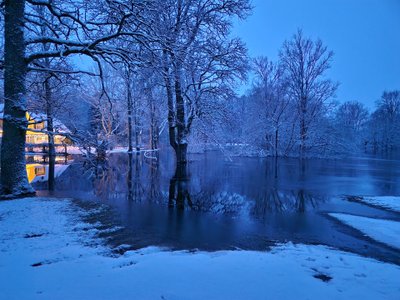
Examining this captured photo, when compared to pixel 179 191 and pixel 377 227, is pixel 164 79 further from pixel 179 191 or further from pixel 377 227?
pixel 377 227

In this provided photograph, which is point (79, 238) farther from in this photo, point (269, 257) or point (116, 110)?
point (116, 110)

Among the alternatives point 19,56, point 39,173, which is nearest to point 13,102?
point 19,56

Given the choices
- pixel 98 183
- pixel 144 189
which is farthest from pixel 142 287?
pixel 98 183

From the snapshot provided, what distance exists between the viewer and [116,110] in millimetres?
37844

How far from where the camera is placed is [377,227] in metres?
6.74

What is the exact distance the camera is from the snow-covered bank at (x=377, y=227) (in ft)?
19.4

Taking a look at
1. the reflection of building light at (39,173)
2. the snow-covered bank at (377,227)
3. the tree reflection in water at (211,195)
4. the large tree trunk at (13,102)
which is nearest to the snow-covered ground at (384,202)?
the tree reflection in water at (211,195)

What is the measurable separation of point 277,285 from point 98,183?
453 inches

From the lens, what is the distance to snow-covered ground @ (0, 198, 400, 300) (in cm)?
299

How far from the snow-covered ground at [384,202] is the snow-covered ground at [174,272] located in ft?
17.8

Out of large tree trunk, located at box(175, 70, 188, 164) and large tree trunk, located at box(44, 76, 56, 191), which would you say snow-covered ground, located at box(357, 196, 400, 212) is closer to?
large tree trunk, located at box(175, 70, 188, 164)

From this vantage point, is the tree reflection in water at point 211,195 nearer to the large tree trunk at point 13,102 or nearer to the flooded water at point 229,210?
the flooded water at point 229,210

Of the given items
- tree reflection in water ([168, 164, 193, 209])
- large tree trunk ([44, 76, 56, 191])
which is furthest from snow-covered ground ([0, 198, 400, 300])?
large tree trunk ([44, 76, 56, 191])

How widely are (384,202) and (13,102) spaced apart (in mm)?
12715
